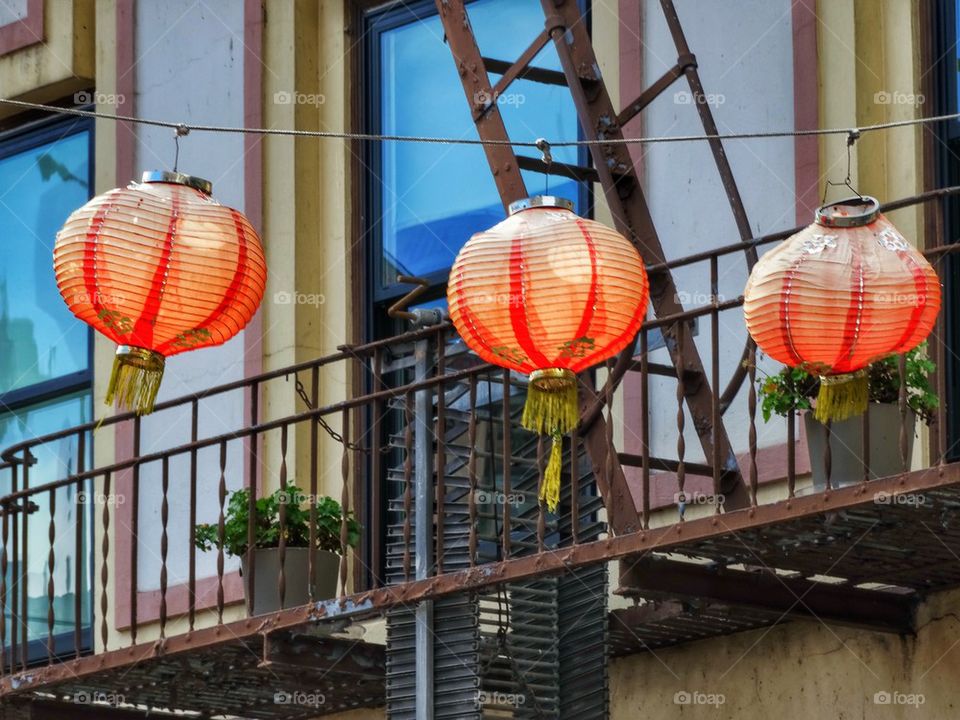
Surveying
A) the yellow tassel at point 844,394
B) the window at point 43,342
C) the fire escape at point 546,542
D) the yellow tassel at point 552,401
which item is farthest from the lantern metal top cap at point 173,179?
the window at point 43,342

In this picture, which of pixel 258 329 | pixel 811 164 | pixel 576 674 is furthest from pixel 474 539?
pixel 258 329

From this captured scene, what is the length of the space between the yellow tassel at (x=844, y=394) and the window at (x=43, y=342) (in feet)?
20.8

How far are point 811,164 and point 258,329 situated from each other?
12.0 ft

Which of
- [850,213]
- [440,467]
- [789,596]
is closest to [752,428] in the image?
[850,213]

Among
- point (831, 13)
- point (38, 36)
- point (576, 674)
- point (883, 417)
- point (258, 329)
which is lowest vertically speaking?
point (576, 674)

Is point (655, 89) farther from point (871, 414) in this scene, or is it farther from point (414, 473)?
point (871, 414)

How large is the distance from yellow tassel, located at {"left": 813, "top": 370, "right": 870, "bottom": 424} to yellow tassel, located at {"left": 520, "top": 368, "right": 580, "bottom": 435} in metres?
0.95

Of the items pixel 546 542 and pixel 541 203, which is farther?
pixel 546 542

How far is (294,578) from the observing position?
11250 millimetres

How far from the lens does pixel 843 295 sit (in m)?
8.65

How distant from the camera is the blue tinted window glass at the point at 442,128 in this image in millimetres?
12875

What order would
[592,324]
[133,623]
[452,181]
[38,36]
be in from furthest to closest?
[38,36], [452,181], [133,623], [592,324]

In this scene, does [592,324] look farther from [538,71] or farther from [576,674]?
[538,71]

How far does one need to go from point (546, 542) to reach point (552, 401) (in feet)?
7.21
